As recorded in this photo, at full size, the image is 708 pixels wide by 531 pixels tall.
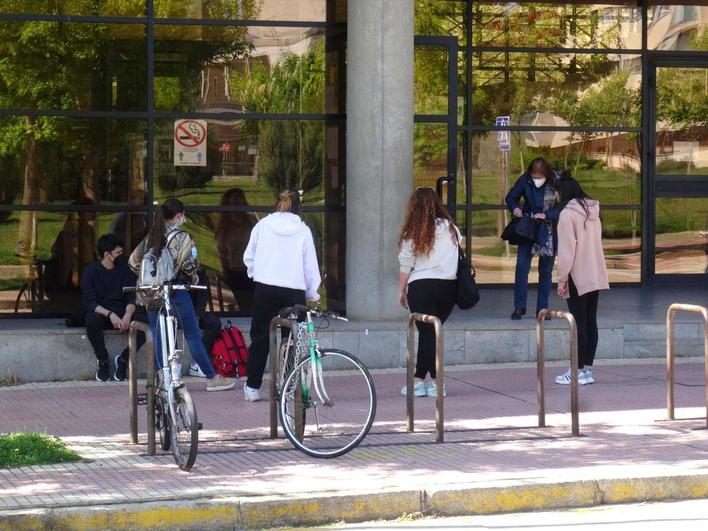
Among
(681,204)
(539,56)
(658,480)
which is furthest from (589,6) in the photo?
(658,480)

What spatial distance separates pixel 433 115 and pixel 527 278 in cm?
267

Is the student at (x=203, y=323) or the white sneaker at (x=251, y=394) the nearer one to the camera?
the white sneaker at (x=251, y=394)

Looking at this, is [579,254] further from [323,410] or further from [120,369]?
[120,369]

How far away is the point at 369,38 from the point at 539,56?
459cm

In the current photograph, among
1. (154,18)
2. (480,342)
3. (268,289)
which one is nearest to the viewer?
(268,289)

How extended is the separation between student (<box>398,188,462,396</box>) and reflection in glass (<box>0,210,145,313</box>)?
4539 millimetres

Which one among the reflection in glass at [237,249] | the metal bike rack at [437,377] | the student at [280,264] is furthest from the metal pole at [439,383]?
the reflection in glass at [237,249]

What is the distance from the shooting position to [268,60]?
601 inches

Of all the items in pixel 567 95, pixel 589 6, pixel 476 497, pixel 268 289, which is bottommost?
pixel 476 497

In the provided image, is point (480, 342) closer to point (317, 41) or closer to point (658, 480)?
point (317, 41)

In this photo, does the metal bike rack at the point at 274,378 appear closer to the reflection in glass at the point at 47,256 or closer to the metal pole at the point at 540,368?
the metal pole at the point at 540,368

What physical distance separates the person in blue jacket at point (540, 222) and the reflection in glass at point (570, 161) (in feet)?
10.3

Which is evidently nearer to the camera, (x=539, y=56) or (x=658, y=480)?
(x=658, y=480)

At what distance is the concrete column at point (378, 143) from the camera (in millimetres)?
13953
